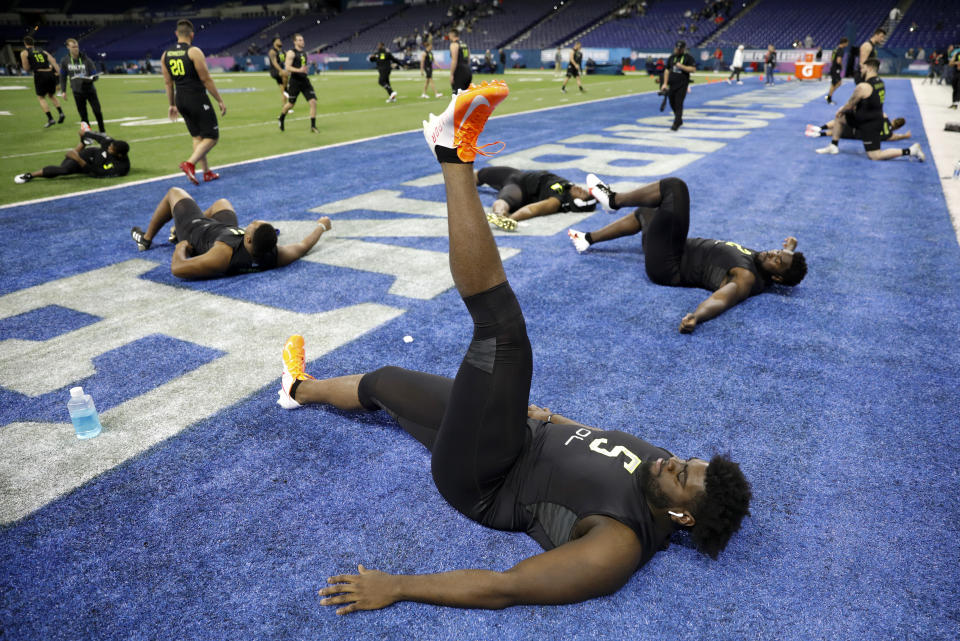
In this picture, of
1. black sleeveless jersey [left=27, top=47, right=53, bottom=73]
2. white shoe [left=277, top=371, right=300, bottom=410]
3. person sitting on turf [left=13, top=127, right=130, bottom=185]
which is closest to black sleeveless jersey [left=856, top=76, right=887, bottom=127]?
white shoe [left=277, top=371, right=300, bottom=410]

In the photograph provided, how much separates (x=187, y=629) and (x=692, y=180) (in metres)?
8.28

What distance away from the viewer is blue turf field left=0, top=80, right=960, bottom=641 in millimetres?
2070

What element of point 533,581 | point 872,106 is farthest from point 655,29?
point 533,581

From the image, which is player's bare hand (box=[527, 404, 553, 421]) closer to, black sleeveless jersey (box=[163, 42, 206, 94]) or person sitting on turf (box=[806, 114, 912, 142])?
black sleeveless jersey (box=[163, 42, 206, 94])

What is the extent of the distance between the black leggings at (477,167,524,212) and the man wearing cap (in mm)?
6770

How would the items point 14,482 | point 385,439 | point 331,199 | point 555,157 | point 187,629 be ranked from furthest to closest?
point 555,157, point 331,199, point 385,439, point 14,482, point 187,629

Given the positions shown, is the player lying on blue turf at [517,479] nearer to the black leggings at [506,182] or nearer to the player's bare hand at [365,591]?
the player's bare hand at [365,591]

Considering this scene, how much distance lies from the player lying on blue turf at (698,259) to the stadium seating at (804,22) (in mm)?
35381

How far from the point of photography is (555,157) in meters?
10.0

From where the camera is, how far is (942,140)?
11.9 metres

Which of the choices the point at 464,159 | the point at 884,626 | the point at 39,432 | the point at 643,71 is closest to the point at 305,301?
the point at 39,432

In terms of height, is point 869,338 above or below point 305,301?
below

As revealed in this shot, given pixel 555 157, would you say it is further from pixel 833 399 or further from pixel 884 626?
pixel 884 626

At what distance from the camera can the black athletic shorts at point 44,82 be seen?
497 inches
